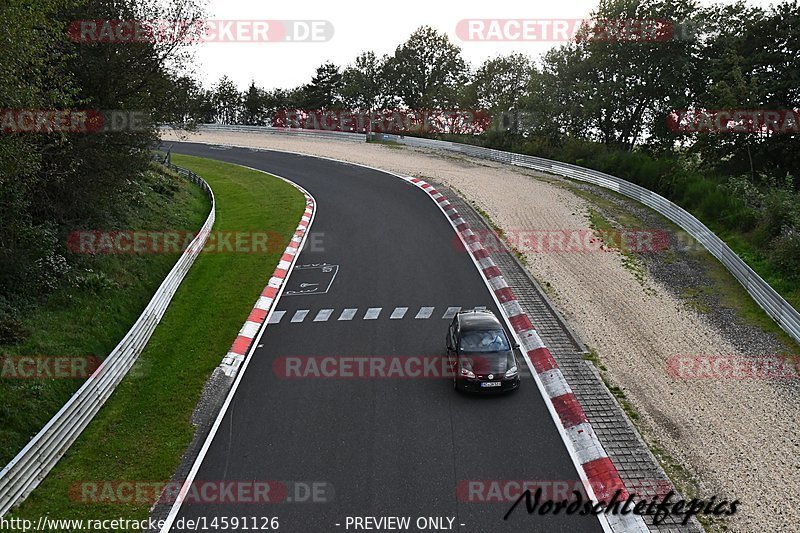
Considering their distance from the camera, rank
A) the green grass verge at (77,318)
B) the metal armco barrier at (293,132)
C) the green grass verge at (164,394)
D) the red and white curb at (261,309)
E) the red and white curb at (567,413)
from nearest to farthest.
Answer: the red and white curb at (567,413) → the green grass verge at (164,394) → the green grass verge at (77,318) → the red and white curb at (261,309) → the metal armco barrier at (293,132)

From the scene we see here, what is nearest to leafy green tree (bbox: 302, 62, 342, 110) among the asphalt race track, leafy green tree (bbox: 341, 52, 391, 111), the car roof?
leafy green tree (bbox: 341, 52, 391, 111)

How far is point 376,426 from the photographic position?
12.2 metres

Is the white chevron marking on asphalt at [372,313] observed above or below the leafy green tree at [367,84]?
below

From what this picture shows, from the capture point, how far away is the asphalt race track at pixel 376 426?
10.1m

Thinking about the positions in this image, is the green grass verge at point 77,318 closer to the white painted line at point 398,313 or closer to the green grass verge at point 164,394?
the green grass verge at point 164,394

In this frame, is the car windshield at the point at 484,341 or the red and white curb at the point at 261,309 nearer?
the car windshield at the point at 484,341

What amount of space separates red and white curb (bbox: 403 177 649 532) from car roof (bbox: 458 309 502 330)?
1452 millimetres

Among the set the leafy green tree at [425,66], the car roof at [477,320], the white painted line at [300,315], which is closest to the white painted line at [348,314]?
the white painted line at [300,315]

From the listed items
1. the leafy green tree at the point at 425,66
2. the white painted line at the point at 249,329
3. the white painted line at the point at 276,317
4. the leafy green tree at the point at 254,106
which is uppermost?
the leafy green tree at the point at 425,66

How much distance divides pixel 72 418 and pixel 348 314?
7.75 metres

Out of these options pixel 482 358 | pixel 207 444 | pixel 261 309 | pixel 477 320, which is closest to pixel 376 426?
pixel 482 358

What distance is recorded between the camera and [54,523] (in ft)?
32.0

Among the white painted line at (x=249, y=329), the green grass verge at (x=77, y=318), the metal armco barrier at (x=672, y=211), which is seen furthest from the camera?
the metal armco barrier at (x=672, y=211)

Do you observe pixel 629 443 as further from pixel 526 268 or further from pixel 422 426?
pixel 526 268
